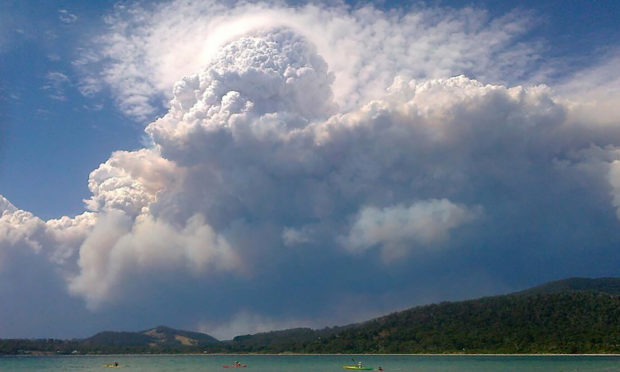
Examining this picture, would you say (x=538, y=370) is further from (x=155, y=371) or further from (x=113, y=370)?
(x=113, y=370)

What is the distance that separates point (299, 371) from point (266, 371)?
10.4 metres

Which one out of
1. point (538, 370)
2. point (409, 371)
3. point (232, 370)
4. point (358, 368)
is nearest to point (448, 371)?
point (409, 371)

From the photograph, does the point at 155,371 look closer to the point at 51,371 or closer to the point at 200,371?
the point at 200,371

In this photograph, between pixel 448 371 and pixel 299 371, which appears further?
pixel 299 371

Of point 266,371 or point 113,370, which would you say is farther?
point 113,370

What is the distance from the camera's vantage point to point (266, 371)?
146 meters

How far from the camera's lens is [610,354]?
7544 inches

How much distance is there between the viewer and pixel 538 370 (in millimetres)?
125438

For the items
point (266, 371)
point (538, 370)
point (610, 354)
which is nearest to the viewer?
point (538, 370)

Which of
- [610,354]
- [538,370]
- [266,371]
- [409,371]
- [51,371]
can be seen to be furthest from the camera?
[610,354]

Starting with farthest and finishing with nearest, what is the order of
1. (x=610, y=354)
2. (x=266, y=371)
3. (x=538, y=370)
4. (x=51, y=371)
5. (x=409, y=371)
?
(x=610, y=354), (x=51, y=371), (x=266, y=371), (x=409, y=371), (x=538, y=370)

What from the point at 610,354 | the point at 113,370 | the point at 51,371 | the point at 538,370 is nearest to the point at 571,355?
the point at 610,354

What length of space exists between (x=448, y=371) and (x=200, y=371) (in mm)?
63935

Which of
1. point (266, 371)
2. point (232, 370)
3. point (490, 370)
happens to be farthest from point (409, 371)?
point (232, 370)
